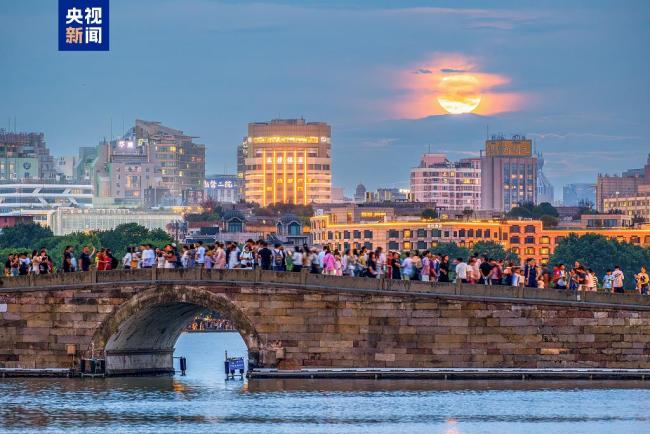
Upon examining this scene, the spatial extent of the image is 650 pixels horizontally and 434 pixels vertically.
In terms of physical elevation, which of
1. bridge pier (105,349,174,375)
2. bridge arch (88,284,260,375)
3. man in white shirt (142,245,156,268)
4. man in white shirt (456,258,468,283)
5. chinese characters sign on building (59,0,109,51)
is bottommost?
bridge pier (105,349,174,375)

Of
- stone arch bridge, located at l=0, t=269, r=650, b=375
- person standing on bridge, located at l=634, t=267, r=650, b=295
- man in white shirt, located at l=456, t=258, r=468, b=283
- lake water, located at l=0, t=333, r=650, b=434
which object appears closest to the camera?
lake water, located at l=0, t=333, r=650, b=434

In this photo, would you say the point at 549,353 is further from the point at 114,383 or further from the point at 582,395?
the point at 114,383

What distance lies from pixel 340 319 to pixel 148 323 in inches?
342

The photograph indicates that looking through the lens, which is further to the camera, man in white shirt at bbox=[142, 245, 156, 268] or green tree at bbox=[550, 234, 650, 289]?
green tree at bbox=[550, 234, 650, 289]

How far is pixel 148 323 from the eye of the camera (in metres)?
80.3

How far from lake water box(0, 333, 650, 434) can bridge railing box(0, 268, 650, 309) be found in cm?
297

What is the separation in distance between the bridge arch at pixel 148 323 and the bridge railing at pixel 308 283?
0.50 meters

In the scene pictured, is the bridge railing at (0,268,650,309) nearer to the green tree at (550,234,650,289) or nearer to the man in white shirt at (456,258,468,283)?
the man in white shirt at (456,258,468,283)

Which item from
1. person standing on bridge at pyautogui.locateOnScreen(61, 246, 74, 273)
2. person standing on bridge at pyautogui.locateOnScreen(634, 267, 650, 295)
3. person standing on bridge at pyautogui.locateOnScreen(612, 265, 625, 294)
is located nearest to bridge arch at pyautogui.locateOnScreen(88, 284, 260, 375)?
person standing on bridge at pyautogui.locateOnScreen(61, 246, 74, 273)

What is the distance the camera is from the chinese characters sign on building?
92.9m

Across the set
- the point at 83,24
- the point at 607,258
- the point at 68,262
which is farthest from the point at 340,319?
the point at 607,258

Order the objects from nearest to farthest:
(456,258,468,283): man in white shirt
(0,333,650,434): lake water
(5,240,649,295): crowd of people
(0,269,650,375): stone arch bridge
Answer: (0,333,650,434): lake water → (0,269,650,375): stone arch bridge → (456,258,468,283): man in white shirt → (5,240,649,295): crowd of people

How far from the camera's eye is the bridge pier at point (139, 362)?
78.7 meters

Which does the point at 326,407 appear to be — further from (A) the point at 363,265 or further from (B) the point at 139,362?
(B) the point at 139,362
